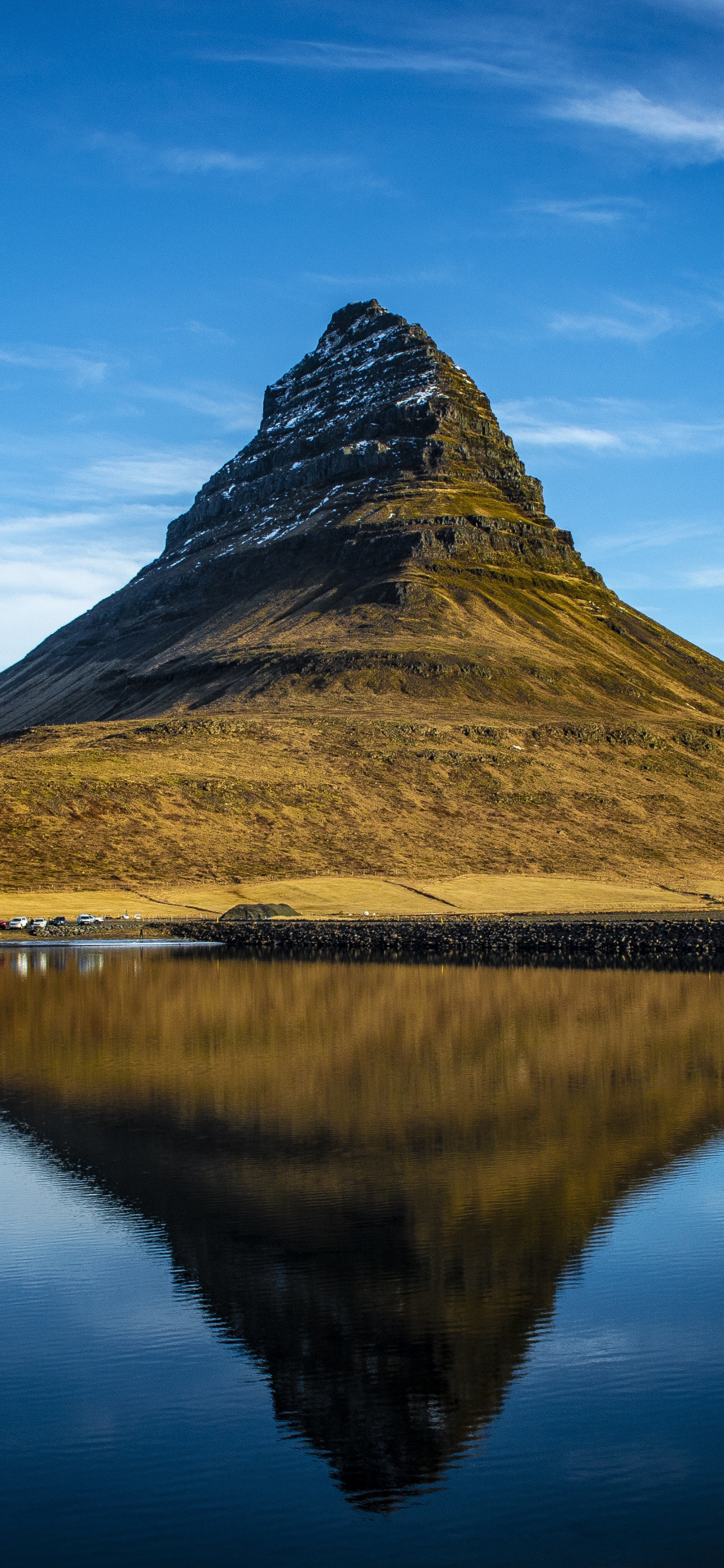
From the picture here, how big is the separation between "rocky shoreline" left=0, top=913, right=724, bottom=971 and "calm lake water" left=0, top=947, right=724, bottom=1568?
109ft

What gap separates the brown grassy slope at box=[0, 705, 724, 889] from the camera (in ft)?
344

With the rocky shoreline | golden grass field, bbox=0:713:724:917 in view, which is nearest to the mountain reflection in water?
the rocky shoreline

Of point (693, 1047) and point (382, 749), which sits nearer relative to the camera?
point (693, 1047)

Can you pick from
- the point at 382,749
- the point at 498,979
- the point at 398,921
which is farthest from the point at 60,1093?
the point at 382,749

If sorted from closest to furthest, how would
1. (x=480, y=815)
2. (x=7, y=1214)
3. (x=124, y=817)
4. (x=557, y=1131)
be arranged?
1. (x=7, y=1214)
2. (x=557, y=1131)
3. (x=124, y=817)
4. (x=480, y=815)

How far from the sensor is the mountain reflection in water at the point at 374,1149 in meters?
14.1

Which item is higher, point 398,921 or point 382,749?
point 382,749

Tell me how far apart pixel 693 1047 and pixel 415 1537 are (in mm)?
27934

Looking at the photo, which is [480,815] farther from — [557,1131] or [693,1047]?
[557,1131]

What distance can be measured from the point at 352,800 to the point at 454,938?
53.3m

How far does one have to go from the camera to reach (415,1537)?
1073 centimetres

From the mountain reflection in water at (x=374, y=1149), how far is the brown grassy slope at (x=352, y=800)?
54199 millimetres

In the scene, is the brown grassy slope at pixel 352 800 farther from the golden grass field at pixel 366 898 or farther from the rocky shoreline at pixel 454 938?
the rocky shoreline at pixel 454 938

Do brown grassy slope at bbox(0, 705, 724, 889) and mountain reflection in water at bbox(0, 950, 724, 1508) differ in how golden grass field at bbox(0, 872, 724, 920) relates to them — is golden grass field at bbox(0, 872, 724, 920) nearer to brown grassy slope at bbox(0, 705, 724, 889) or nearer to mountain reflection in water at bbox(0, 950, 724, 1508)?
brown grassy slope at bbox(0, 705, 724, 889)
